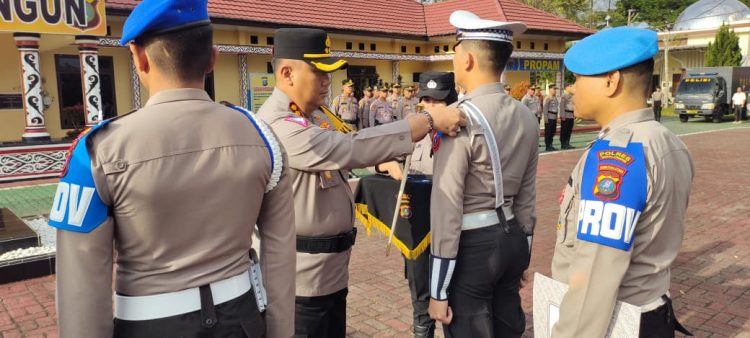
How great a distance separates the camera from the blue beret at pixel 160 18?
1446mm

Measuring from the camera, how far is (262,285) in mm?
1749

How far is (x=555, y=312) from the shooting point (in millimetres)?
1922

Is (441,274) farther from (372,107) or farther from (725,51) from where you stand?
(725,51)

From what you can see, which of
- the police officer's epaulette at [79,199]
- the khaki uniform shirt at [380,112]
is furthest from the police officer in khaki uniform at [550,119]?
the police officer's epaulette at [79,199]

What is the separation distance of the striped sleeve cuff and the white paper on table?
37 cm

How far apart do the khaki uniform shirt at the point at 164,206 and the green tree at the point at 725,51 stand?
41.1 m

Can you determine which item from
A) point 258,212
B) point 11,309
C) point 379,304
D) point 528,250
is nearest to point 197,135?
point 258,212

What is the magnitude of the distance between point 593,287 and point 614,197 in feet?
0.95

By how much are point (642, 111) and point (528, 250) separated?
98 centimetres

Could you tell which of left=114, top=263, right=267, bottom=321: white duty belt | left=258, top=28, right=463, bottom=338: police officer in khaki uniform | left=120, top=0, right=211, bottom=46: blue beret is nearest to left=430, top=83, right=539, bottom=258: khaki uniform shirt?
left=258, top=28, right=463, bottom=338: police officer in khaki uniform

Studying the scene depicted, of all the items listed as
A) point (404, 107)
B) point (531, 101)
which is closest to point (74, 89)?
point (404, 107)

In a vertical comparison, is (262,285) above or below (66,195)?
below

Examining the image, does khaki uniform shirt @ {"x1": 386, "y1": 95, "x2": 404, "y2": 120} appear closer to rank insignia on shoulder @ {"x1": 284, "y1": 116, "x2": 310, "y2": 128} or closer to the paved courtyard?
the paved courtyard

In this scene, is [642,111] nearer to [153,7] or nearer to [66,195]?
[153,7]
